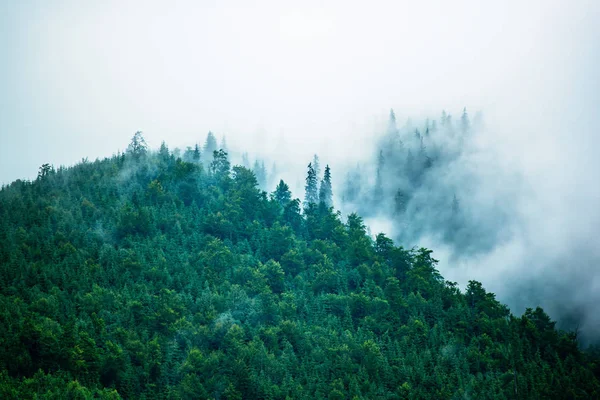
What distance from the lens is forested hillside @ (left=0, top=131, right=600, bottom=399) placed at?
307 feet

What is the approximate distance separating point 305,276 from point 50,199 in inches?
2438

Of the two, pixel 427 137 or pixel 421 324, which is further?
pixel 427 137

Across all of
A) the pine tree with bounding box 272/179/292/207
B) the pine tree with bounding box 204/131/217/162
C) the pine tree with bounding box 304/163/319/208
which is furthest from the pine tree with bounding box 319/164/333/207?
the pine tree with bounding box 204/131/217/162

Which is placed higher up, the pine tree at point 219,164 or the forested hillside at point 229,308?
the pine tree at point 219,164

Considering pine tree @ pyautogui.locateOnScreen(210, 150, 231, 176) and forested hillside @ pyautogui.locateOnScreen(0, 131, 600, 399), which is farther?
pine tree @ pyautogui.locateOnScreen(210, 150, 231, 176)

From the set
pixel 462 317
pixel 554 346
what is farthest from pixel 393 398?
pixel 554 346

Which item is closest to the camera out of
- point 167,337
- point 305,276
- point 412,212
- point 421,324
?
point 167,337

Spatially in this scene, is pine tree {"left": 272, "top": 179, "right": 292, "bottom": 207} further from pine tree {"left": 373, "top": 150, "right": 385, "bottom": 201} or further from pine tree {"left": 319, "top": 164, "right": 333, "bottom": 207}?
pine tree {"left": 373, "top": 150, "right": 385, "bottom": 201}

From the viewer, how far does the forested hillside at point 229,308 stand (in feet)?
307

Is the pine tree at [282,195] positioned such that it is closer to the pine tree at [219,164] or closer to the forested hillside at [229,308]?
the forested hillside at [229,308]

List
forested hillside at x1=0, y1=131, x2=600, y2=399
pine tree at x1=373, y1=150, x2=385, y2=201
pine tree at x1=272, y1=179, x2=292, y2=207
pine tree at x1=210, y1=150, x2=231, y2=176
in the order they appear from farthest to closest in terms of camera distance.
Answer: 1. pine tree at x1=373, y1=150, x2=385, y2=201
2. pine tree at x1=210, y1=150, x2=231, y2=176
3. pine tree at x1=272, y1=179, x2=292, y2=207
4. forested hillside at x1=0, y1=131, x2=600, y2=399

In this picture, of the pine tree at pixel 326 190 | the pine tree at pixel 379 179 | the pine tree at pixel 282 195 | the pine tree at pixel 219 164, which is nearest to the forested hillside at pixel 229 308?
the pine tree at pixel 282 195

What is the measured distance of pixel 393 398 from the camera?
95.8m

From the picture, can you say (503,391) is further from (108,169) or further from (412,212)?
(108,169)
